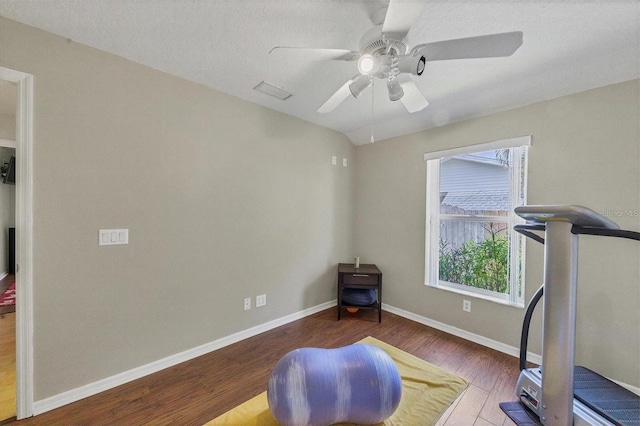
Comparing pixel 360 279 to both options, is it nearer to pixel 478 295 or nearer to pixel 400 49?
pixel 478 295

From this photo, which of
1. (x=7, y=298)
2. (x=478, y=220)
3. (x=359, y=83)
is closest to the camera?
(x=359, y=83)

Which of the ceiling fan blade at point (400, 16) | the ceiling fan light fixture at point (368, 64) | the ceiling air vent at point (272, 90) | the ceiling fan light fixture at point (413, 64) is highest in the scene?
the ceiling air vent at point (272, 90)

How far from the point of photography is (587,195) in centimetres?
197

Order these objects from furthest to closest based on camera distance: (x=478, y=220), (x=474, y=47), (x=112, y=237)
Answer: (x=478, y=220) → (x=112, y=237) → (x=474, y=47)

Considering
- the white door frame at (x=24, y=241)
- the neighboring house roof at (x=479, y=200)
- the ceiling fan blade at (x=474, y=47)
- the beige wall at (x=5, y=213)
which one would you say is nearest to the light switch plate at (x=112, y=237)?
the white door frame at (x=24, y=241)

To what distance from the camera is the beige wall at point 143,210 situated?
1.62m

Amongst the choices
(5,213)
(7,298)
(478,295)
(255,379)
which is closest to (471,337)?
(478,295)

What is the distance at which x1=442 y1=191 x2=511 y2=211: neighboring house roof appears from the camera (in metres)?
2.48

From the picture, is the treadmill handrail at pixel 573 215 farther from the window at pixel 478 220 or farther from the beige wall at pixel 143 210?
the beige wall at pixel 143 210

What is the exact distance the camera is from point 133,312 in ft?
6.31

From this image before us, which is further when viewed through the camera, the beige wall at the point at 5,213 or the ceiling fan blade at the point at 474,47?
the beige wall at the point at 5,213

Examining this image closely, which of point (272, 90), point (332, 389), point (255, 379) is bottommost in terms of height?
point (255, 379)

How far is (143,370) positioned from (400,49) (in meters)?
2.95

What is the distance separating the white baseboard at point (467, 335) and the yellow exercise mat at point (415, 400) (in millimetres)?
750
